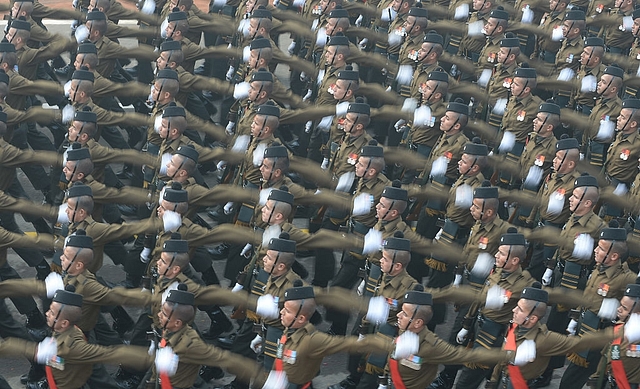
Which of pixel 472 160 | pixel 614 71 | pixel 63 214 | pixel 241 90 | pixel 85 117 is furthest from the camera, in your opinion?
pixel 241 90

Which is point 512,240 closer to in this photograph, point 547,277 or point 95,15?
point 547,277

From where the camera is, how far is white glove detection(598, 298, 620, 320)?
40.9 ft

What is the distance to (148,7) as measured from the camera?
19344 millimetres

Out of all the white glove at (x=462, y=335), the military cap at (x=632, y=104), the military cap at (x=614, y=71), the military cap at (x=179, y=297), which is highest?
the military cap at (x=614, y=71)

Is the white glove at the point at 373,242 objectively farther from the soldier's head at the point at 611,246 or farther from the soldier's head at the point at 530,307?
the soldier's head at the point at 611,246

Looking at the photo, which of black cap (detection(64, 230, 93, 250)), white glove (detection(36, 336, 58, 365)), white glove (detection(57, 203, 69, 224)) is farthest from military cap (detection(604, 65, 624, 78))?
white glove (detection(36, 336, 58, 365))

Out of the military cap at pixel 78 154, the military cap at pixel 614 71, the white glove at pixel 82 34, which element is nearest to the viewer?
the military cap at pixel 78 154

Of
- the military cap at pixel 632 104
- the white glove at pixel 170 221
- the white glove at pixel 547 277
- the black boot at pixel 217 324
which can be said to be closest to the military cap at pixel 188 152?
the white glove at pixel 170 221

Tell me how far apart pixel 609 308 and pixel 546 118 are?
3420 millimetres

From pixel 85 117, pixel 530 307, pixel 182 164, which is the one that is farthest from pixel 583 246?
pixel 85 117

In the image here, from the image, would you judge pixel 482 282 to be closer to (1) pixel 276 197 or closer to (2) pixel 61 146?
(1) pixel 276 197

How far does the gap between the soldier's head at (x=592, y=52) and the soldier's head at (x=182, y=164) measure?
581cm

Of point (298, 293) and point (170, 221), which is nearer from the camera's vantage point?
point (298, 293)

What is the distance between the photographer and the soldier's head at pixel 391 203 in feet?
43.5
